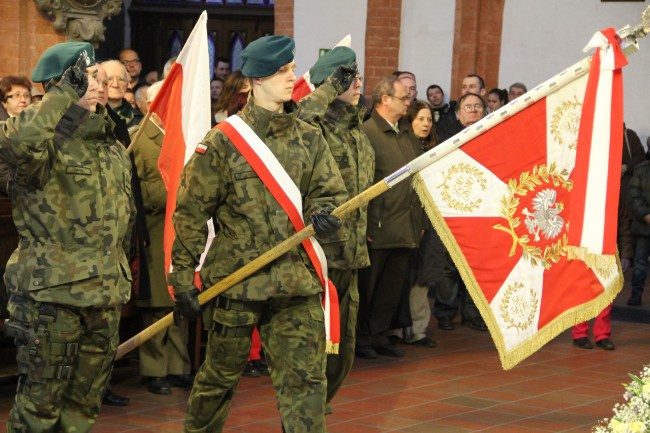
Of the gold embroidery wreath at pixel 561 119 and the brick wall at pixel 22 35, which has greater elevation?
the brick wall at pixel 22 35

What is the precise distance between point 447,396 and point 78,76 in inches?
167

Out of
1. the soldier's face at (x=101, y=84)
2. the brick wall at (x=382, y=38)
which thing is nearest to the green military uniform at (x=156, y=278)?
the soldier's face at (x=101, y=84)

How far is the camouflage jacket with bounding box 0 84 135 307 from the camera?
5906 millimetres

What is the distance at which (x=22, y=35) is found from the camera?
15422 millimetres

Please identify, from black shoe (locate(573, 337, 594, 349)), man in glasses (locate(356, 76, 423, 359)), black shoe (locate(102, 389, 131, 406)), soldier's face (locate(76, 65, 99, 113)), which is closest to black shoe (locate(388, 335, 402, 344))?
man in glasses (locate(356, 76, 423, 359))

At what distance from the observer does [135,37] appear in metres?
21.9

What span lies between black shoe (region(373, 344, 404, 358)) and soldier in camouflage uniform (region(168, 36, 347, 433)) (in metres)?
4.27

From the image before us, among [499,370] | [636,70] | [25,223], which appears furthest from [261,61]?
[636,70]

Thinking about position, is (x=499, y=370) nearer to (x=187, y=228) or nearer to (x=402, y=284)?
(x=402, y=284)

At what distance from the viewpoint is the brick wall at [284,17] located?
1848cm

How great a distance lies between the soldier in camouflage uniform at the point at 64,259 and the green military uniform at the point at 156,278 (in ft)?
8.65

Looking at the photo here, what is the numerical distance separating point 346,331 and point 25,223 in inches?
91.6

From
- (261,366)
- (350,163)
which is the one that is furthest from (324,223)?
(261,366)

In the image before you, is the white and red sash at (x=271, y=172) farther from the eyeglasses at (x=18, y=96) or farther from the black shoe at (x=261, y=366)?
the black shoe at (x=261, y=366)
